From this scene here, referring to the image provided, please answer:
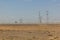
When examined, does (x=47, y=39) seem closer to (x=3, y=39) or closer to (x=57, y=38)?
(x=57, y=38)

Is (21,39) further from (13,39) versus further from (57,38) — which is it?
(57,38)

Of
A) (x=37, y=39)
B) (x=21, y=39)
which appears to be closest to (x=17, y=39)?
(x=21, y=39)

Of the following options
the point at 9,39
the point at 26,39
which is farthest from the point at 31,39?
the point at 9,39

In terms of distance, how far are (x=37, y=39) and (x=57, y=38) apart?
2.97 metres

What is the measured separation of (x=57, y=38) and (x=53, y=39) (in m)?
0.97

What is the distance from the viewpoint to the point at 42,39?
31.9 metres

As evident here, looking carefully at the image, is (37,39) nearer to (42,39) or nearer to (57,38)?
(42,39)

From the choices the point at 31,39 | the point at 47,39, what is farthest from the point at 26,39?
the point at 47,39

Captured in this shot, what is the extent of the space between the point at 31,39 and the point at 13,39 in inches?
100.0

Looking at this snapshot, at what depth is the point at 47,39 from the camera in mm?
31766

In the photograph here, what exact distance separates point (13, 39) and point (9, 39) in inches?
29.3

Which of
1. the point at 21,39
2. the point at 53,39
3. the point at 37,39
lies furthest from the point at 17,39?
the point at 53,39

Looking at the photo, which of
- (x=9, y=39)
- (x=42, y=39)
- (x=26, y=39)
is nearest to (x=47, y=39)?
(x=42, y=39)

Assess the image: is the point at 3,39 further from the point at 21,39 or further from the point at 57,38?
the point at 57,38
